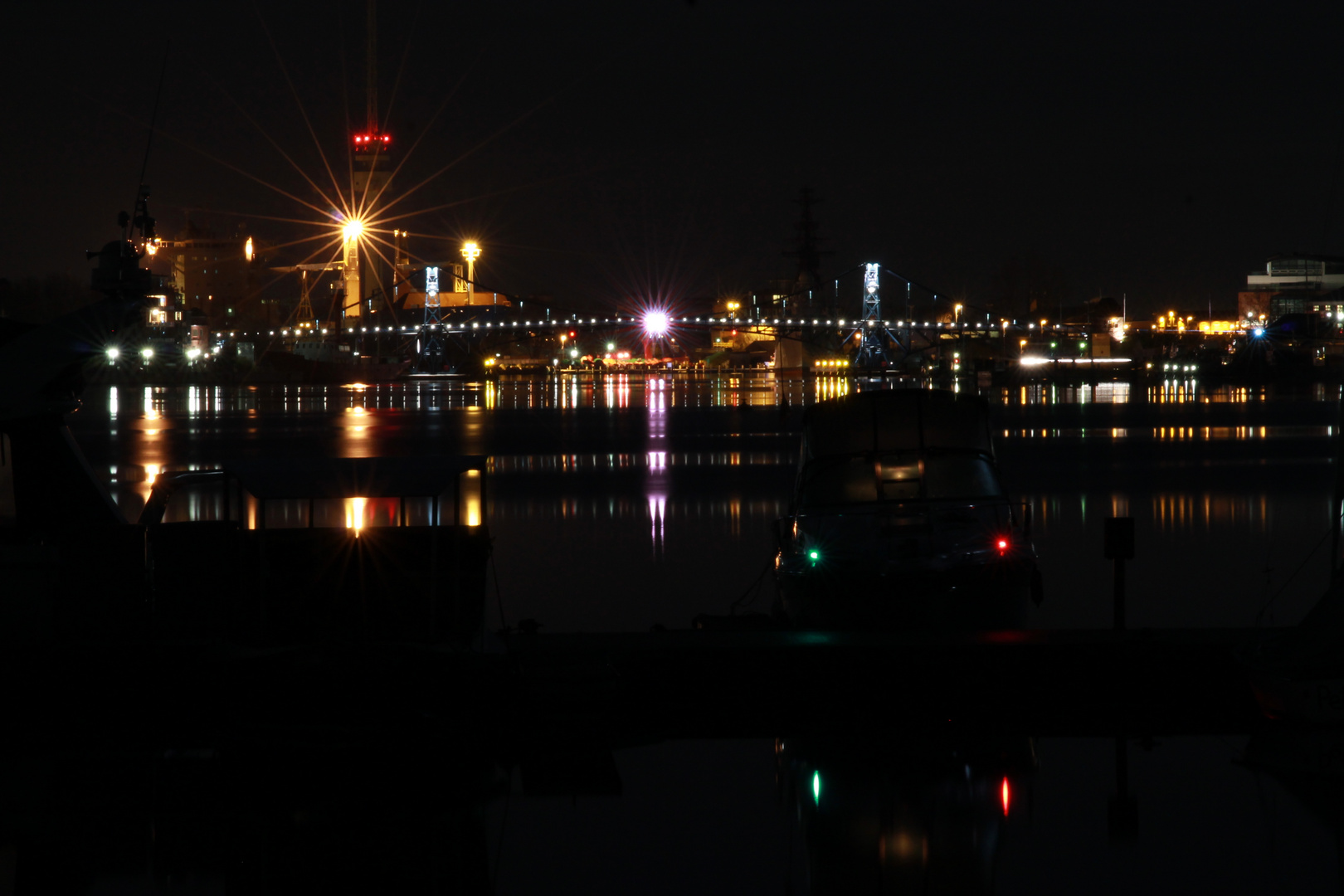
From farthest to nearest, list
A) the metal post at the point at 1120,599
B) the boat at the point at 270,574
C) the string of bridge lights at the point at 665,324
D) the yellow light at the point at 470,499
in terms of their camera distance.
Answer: the string of bridge lights at the point at 665,324, the yellow light at the point at 470,499, the metal post at the point at 1120,599, the boat at the point at 270,574

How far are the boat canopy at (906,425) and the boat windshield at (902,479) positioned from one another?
0.28 feet

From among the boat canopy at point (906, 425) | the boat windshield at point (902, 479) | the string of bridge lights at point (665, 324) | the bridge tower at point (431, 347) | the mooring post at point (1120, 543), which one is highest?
the string of bridge lights at point (665, 324)

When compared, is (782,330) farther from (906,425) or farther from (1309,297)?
(906,425)

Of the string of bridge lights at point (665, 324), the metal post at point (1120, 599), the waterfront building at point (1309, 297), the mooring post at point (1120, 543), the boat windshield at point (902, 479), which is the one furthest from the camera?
the waterfront building at point (1309, 297)

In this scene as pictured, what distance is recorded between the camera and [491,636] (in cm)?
954

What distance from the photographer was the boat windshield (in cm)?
1188

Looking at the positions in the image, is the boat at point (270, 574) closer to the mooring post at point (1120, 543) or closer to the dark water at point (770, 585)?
the dark water at point (770, 585)

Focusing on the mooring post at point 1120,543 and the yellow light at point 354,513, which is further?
the yellow light at point 354,513

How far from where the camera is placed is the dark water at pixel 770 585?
665 cm

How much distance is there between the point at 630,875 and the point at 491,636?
10.7 feet

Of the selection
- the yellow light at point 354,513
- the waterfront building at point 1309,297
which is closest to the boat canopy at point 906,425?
the yellow light at point 354,513

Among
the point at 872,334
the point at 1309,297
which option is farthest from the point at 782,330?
the point at 1309,297

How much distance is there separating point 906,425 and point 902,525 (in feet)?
4.99

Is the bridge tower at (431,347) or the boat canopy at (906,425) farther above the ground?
the bridge tower at (431,347)
